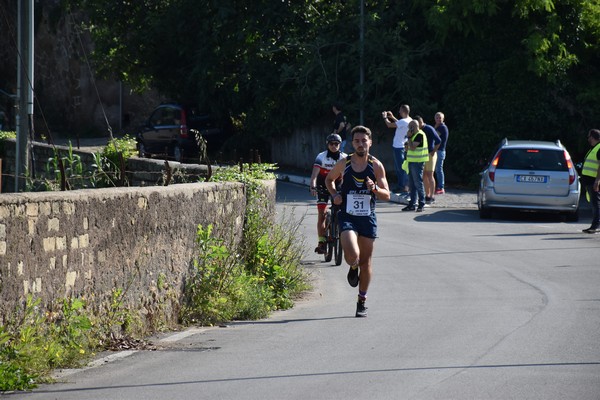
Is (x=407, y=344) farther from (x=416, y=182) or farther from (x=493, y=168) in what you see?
(x=416, y=182)

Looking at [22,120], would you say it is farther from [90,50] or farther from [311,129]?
[90,50]

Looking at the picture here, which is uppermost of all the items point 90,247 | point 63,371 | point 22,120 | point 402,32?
point 402,32

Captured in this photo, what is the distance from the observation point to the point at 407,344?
9188 millimetres

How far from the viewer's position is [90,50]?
1753 inches

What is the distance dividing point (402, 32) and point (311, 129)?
3.86 metres

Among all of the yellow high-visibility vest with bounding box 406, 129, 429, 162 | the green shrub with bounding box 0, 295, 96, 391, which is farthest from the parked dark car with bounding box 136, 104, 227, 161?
the green shrub with bounding box 0, 295, 96, 391

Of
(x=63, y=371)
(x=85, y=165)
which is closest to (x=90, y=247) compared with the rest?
(x=63, y=371)

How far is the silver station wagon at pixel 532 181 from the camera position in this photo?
20.5 m

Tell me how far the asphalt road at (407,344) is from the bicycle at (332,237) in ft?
0.49

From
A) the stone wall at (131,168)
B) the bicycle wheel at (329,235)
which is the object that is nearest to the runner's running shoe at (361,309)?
the stone wall at (131,168)

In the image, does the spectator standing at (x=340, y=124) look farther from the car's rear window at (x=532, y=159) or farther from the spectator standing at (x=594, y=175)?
the spectator standing at (x=594, y=175)

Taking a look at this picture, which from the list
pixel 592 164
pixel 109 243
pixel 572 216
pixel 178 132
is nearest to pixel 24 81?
pixel 109 243

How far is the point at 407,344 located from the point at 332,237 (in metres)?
5.86

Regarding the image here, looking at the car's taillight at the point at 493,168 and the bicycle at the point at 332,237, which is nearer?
the bicycle at the point at 332,237
